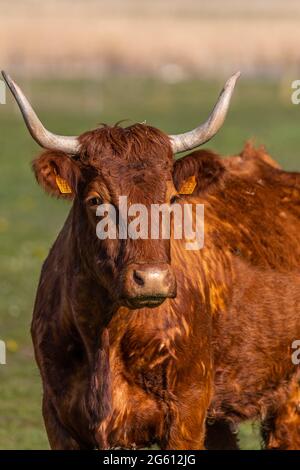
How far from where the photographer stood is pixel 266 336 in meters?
8.66

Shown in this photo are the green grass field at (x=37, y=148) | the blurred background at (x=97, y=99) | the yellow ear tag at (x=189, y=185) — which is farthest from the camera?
the blurred background at (x=97, y=99)

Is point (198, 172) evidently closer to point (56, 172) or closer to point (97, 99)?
point (56, 172)

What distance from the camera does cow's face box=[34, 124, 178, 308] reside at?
22.8 ft

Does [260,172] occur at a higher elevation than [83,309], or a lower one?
higher

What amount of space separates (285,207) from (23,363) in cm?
532

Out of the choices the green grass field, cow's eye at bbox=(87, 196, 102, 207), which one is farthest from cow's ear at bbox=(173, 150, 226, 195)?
the green grass field

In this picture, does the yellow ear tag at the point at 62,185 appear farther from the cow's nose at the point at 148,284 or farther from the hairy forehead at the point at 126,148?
the cow's nose at the point at 148,284

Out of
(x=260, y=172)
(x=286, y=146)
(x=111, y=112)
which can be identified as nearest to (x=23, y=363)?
(x=260, y=172)

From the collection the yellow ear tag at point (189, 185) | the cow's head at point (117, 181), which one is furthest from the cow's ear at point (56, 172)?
the yellow ear tag at point (189, 185)

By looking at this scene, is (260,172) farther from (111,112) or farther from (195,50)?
(195,50)

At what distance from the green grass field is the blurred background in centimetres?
2

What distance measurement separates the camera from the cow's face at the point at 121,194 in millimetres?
6957

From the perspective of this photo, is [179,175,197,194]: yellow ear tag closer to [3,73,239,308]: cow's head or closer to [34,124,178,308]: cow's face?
[3,73,239,308]: cow's head

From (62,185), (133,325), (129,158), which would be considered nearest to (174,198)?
(129,158)
